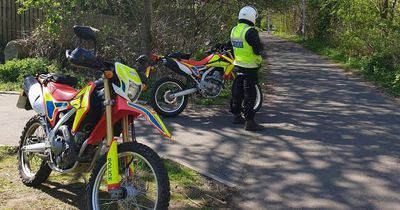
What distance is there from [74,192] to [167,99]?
3.84m

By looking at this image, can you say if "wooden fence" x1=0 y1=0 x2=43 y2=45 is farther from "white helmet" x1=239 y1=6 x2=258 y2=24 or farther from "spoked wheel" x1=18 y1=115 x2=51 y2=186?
"spoked wheel" x1=18 y1=115 x2=51 y2=186

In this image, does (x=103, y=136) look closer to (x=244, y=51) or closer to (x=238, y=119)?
(x=244, y=51)

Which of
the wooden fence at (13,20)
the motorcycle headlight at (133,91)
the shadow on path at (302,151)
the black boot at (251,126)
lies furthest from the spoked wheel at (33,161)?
the wooden fence at (13,20)

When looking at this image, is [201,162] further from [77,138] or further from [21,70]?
[21,70]

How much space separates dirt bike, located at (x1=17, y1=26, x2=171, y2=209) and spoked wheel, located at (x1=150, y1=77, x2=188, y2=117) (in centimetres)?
366

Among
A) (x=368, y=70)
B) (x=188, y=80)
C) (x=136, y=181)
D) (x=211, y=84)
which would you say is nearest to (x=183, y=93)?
(x=188, y=80)

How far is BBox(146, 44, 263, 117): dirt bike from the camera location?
8328 mm

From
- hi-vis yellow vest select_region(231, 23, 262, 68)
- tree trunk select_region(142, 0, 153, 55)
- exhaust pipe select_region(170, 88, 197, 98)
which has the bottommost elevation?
exhaust pipe select_region(170, 88, 197, 98)

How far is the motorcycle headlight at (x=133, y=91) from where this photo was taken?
12.2ft

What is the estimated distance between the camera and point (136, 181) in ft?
12.8

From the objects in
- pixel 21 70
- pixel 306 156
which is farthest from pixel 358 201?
pixel 21 70

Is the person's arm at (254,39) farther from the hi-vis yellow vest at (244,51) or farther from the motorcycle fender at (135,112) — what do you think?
the motorcycle fender at (135,112)

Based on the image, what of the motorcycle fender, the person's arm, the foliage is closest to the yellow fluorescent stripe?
the motorcycle fender

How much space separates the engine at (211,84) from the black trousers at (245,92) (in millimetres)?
846
